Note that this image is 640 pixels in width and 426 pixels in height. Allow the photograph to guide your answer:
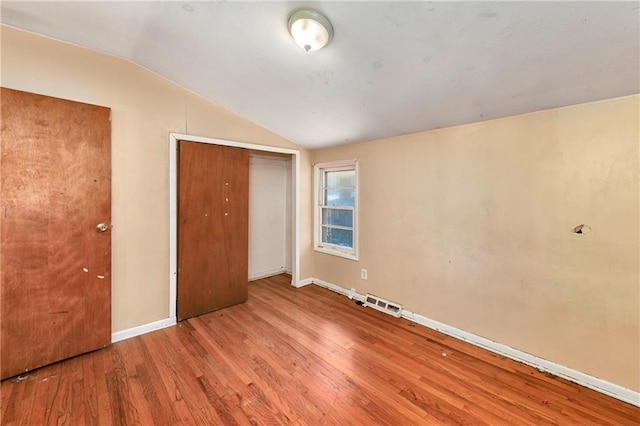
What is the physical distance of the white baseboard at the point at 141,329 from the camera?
7.82 ft

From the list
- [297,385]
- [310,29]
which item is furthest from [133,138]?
[297,385]

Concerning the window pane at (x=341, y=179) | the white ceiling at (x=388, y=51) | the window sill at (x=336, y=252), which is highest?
the white ceiling at (x=388, y=51)

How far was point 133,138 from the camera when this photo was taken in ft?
8.04

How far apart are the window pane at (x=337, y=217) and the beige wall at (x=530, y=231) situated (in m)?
0.73

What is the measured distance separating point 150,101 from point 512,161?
3.32 m

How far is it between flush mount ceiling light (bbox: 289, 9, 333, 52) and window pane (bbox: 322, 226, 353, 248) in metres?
2.44

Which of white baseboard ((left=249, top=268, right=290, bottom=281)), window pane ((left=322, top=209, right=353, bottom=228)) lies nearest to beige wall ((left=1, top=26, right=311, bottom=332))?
white baseboard ((left=249, top=268, right=290, bottom=281))

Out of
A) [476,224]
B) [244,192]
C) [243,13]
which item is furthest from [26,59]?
[476,224]

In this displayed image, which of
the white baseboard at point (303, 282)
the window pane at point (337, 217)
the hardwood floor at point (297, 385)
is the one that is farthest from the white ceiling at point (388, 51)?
the white baseboard at point (303, 282)

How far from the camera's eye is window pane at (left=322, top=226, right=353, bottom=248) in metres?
3.66

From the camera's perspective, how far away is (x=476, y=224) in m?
2.37

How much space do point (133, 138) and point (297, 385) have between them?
257 centimetres

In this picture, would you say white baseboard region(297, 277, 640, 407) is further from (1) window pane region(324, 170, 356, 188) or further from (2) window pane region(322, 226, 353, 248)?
(1) window pane region(324, 170, 356, 188)

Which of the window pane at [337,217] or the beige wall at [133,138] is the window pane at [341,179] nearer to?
the window pane at [337,217]
